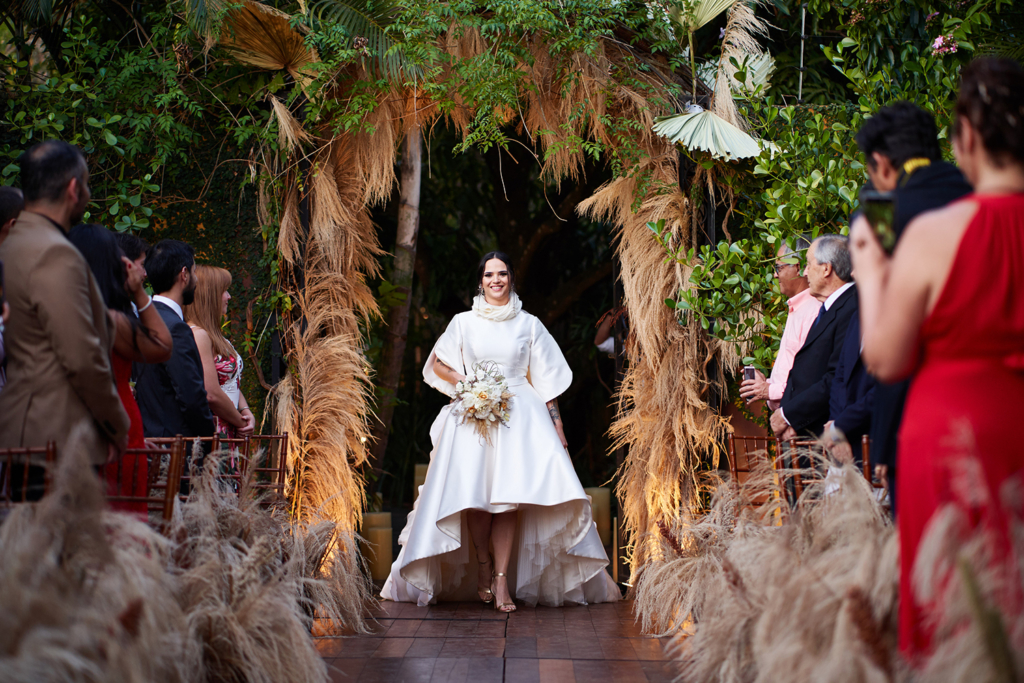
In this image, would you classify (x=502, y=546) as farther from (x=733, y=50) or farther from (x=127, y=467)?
(x=733, y=50)

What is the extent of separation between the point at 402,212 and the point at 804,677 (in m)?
5.10

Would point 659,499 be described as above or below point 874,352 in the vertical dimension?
below

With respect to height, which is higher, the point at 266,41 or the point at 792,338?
the point at 266,41

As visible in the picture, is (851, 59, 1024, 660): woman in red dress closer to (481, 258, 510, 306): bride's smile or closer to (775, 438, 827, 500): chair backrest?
(775, 438, 827, 500): chair backrest

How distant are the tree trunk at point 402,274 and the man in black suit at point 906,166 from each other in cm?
455

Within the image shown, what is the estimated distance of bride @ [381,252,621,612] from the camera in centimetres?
468

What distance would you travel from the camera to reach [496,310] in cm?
510

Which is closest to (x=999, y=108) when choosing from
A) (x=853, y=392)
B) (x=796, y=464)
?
(x=853, y=392)

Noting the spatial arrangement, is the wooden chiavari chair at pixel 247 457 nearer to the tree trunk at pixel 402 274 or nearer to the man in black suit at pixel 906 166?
the tree trunk at pixel 402 274

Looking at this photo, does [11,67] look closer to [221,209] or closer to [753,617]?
[221,209]

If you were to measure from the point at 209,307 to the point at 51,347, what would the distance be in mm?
1653

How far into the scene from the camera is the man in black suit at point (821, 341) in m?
3.54

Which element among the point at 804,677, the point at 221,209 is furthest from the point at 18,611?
the point at 221,209

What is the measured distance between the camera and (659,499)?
514 cm
